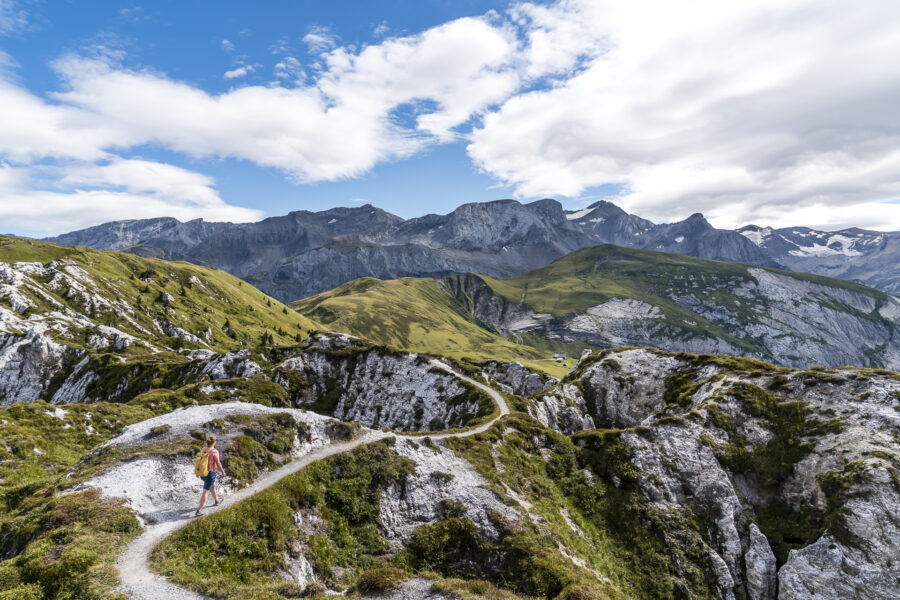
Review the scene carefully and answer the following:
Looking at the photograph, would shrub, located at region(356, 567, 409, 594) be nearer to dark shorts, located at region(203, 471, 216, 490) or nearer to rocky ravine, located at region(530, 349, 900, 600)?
dark shorts, located at region(203, 471, 216, 490)

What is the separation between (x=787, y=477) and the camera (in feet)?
161

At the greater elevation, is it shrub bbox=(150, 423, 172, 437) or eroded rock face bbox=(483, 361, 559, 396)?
shrub bbox=(150, 423, 172, 437)

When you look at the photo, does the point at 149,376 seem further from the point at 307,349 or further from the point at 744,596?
the point at 744,596

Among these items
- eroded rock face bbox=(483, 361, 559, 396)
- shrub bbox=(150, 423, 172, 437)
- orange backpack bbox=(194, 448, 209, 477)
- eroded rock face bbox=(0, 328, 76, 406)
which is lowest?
eroded rock face bbox=(0, 328, 76, 406)

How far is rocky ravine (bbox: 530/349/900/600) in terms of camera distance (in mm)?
38906

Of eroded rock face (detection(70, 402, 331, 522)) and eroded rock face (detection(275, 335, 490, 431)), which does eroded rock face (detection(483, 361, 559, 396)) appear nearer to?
eroded rock face (detection(275, 335, 490, 431))

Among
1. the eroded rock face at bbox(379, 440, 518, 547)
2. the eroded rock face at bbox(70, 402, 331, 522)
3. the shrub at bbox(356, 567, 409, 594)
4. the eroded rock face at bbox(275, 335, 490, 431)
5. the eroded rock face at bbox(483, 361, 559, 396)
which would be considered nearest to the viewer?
the shrub at bbox(356, 567, 409, 594)

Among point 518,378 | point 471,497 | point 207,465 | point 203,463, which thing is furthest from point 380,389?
point 203,463

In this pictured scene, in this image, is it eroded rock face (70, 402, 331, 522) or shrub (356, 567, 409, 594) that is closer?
shrub (356, 567, 409, 594)

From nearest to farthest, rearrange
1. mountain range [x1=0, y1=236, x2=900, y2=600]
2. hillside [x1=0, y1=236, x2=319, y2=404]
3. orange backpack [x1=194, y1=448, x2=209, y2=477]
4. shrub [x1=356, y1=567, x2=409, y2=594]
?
mountain range [x1=0, y1=236, x2=900, y2=600] → shrub [x1=356, y1=567, x2=409, y2=594] → orange backpack [x1=194, y1=448, x2=209, y2=477] → hillside [x1=0, y1=236, x2=319, y2=404]

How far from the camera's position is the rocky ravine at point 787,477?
38.9 m

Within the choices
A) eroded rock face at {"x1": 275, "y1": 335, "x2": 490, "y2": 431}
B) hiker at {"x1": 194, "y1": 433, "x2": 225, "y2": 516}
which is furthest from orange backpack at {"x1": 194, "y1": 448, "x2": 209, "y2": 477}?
eroded rock face at {"x1": 275, "y1": 335, "x2": 490, "y2": 431}

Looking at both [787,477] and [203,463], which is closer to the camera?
[203,463]

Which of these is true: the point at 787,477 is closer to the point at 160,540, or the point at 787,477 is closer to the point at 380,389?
Answer: the point at 160,540
